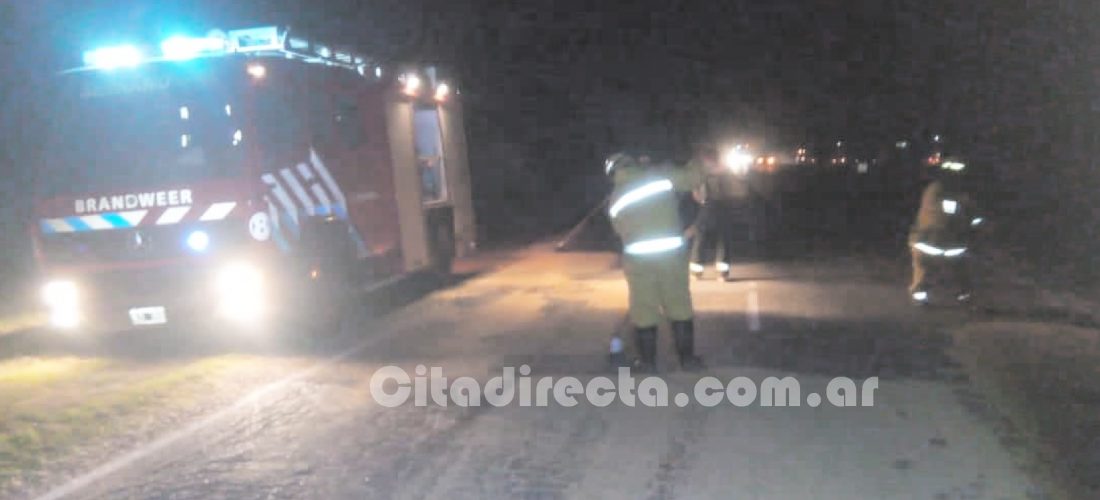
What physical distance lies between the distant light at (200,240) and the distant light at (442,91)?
19.0 ft

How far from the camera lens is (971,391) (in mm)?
7785

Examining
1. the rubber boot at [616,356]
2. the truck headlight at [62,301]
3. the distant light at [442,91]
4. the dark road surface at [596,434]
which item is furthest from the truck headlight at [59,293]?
the distant light at [442,91]

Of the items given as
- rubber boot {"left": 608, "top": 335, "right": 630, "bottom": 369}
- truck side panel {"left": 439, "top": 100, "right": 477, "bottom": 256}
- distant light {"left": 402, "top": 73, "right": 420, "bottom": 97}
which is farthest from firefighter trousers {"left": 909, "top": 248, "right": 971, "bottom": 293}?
truck side panel {"left": 439, "top": 100, "right": 477, "bottom": 256}

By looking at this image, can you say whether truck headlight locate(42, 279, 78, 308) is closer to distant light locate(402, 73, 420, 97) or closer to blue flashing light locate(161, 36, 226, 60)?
blue flashing light locate(161, 36, 226, 60)

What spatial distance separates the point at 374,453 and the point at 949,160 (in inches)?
288

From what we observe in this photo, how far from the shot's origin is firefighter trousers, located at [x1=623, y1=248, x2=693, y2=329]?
8344mm

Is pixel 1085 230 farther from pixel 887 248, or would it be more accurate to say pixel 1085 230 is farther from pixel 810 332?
pixel 810 332

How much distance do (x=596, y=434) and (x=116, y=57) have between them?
653 cm

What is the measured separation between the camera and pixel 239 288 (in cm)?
1028

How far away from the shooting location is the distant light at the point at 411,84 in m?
14.1

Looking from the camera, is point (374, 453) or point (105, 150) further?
point (105, 150)

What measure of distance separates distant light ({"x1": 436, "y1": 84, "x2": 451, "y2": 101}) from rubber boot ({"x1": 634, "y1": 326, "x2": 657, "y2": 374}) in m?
7.78

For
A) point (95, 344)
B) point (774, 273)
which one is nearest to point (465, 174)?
point (774, 273)

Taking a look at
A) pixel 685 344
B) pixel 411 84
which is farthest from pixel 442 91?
pixel 685 344
